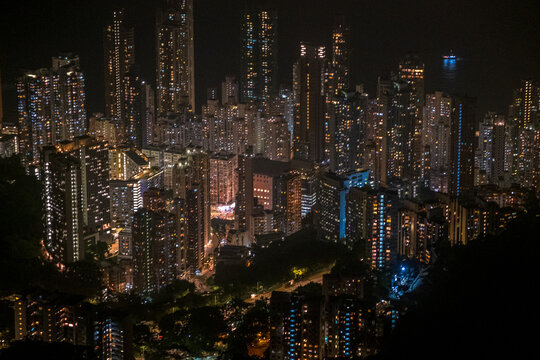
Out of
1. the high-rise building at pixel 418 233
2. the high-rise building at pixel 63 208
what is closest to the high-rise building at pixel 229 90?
the high-rise building at pixel 63 208

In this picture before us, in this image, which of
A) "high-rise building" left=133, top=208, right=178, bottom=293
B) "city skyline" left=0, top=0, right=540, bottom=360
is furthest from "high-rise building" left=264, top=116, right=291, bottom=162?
"high-rise building" left=133, top=208, right=178, bottom=293

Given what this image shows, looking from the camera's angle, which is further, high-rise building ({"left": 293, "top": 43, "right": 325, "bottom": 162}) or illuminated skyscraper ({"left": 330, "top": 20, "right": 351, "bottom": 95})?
illuminated skyscraper ({"left": 330, "top": 20, "right": 351, "bottom": 95})

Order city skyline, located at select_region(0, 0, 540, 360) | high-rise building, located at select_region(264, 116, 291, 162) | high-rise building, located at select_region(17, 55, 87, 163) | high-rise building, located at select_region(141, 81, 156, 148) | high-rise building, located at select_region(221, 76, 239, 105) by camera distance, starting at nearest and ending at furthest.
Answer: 1. city skyline, located at select_region(0, 0, 540, 360)
2. high-rise building, located at select_region(17, 55, 87, 163)
3. high-rise building, located at select_region(264, 116, 291, 162)
4. high-rise building, located at select_region(141, 81, 156, 148)
5. high-rise building, located at select_region(221, 76, 239, 105)

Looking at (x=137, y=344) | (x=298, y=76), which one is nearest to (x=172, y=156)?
(x=298, y=76)

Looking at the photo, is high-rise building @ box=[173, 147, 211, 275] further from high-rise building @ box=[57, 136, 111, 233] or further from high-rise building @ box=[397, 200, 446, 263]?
high-rise building @ box=[397, 200, 446, 263]

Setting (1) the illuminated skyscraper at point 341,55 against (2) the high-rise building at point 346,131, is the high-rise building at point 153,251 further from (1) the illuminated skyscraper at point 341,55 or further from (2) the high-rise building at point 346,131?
(1) the illuminated skyscraper at point 341,55

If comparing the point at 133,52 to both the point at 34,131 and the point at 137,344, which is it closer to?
the point at 34,131
